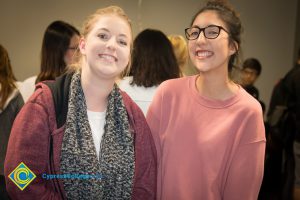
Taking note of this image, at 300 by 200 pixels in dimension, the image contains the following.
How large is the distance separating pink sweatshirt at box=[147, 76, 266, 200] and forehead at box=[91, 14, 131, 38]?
43 centimetres

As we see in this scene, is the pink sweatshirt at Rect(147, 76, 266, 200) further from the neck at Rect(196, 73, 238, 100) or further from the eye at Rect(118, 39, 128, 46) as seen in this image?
the eye at Rect(118, 39, 128, 46)

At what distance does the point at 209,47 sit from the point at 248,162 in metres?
0.51

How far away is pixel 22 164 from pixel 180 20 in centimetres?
309

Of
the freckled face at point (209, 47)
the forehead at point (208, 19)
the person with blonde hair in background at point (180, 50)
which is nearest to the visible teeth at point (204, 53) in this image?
the freckled face at point (209, 47)

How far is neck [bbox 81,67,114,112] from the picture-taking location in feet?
4.36

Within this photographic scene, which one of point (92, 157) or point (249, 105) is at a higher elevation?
point (249, 105)

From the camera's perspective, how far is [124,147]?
52.1 inches

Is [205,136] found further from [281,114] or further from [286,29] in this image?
[286,29]

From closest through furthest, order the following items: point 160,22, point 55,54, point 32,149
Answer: point 32,149, point 55,54, point 160,22

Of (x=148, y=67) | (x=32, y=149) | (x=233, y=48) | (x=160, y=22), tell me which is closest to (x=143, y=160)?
(x=32, y=149)

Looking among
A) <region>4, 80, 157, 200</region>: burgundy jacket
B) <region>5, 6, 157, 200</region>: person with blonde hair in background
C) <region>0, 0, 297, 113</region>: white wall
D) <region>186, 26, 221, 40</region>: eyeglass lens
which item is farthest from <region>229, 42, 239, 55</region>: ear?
<region>0, 0, 297, 113</region>: white wall

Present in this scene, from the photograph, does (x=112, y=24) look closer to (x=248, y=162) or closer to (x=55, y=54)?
(x=248, y=162)

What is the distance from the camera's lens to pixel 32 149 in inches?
45.8

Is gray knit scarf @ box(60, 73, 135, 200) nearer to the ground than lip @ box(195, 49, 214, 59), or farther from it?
nearer to the ground
